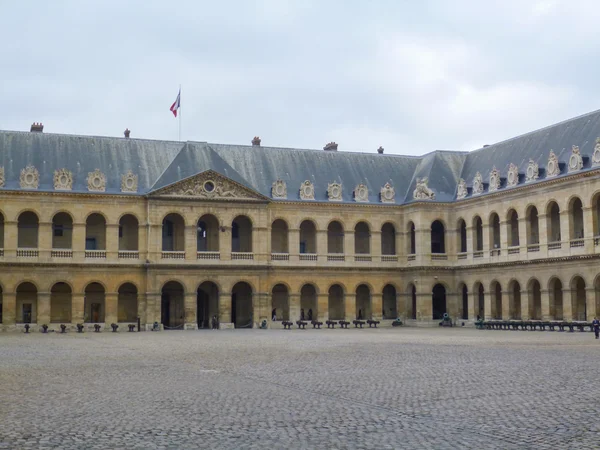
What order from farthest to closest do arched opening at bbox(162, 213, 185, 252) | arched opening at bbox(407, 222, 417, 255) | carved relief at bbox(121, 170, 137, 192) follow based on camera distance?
arched opening at bbox(407, 222, 417, 255) < arched opening at bbox(162, 213, 185, 252) < carved relief at bbox(121, 170, 137, 192)

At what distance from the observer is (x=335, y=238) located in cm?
6931

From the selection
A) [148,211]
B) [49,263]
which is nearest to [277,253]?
[148,211]

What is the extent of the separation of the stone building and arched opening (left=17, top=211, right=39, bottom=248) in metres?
0.10

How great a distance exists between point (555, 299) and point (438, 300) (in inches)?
512

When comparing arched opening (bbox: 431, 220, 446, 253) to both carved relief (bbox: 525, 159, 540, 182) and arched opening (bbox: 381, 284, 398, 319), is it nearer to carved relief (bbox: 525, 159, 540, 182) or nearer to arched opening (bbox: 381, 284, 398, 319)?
arched opening (bbox: 381, 284, 398, 319)

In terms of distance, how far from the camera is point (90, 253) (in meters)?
62.5

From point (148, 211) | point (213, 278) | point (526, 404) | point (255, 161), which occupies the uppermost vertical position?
point (255, 161)

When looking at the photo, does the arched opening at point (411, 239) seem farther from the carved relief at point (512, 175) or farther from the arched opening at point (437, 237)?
the carved relief at point (512, 175)

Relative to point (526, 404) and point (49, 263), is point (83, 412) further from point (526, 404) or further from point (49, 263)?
point (49, 263)

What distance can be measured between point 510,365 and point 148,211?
42.1 meters

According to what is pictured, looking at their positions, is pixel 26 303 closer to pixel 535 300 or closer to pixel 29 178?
pixel 29 178

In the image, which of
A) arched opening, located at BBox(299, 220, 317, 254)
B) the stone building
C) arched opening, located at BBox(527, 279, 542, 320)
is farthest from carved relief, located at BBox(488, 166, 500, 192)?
arched opening, located at BBox(299, 220, 317, 254)

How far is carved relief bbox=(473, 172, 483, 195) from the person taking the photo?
6444cm

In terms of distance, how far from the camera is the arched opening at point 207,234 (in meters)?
65.7
